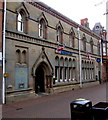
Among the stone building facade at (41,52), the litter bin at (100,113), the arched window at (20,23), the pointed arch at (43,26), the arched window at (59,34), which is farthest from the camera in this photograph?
the arched window at (59,34)

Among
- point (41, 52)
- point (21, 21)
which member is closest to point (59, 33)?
point (41, 52)

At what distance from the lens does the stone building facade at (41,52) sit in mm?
13773

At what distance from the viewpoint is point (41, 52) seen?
16797 millimetres

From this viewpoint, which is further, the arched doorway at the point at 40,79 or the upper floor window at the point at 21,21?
the arched doorway at the point at 40,79

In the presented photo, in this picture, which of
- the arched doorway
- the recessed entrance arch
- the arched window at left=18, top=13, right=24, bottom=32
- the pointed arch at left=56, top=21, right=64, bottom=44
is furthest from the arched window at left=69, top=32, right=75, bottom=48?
the arched window at left=18, top=13, right=24, bottom=32

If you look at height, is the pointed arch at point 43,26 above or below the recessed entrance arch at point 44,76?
above

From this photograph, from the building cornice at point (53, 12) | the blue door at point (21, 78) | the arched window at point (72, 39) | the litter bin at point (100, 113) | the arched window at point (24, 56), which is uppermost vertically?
the building cornice at point (53, 12)

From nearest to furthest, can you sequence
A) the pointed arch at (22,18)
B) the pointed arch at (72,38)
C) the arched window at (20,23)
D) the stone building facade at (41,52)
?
the stone building facade at (41,52) → the pointed arch at (22,18) → the arched window at (20,23) → the pointed arch at (72,38)

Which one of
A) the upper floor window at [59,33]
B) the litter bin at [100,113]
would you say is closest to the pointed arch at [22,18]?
the upper floor window at [59,33]

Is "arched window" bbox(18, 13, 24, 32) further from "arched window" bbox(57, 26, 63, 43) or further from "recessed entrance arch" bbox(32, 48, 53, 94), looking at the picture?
"arched window" bbox(57, 26, 63, 43)

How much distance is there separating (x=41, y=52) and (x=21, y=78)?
3.94 metres

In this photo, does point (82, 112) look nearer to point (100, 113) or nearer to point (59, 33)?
point (100, 113)

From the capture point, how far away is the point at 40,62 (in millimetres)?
16656

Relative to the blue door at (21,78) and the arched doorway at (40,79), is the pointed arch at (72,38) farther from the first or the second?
the blue door at (21,78)
